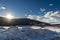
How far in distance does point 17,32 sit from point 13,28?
3513mm

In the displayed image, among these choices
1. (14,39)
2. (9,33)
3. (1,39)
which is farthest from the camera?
(9,33)

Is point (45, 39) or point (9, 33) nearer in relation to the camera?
point (45, 39)

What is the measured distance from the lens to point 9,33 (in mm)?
112500

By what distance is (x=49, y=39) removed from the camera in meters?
105

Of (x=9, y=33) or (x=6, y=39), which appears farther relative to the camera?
(x=9, y=33)

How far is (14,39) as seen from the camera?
334ft

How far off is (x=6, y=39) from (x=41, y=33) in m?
27.4

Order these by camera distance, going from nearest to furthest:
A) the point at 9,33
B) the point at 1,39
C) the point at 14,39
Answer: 1. the point at 1,39
2. the point at 14,39
3. the point at 9,33

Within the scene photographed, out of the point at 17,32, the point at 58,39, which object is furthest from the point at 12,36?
the point at 58,39

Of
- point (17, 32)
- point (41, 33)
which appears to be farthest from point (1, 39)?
point (41, 33)

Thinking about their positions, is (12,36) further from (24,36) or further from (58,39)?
(58,39)

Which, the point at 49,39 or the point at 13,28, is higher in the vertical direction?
the point at 13,28

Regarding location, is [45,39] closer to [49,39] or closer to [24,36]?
[49,39]

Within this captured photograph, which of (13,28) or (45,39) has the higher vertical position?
(13,28)
